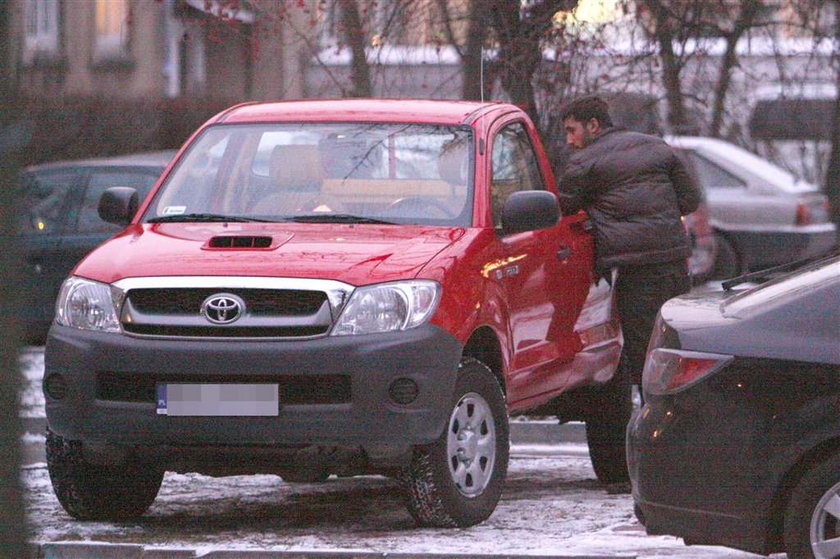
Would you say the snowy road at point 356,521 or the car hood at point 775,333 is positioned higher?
the car hood at point 775,333

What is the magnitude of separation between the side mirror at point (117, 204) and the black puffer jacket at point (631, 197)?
219 cm

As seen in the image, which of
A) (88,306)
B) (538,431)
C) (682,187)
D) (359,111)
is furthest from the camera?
(538,431)

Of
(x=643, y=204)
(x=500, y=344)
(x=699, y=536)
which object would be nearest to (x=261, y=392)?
(x=500, y=344)

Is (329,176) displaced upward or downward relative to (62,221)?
upward

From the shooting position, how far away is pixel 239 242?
7367mm

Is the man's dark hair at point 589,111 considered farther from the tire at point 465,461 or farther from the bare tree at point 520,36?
the bare tree at point 520,36

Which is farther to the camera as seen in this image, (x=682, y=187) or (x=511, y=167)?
(x=682, y=187)

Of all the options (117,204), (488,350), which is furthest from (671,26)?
(117,204)

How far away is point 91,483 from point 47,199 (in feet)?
22.9

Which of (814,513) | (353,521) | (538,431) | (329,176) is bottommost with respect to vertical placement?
(538,431)

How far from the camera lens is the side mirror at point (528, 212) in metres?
7.73

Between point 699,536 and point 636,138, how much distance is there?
3.65 m

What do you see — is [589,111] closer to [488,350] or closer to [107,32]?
[488,350]

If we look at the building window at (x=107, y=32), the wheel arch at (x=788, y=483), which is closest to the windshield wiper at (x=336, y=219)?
the wheel arch at (x=788, y=483)
